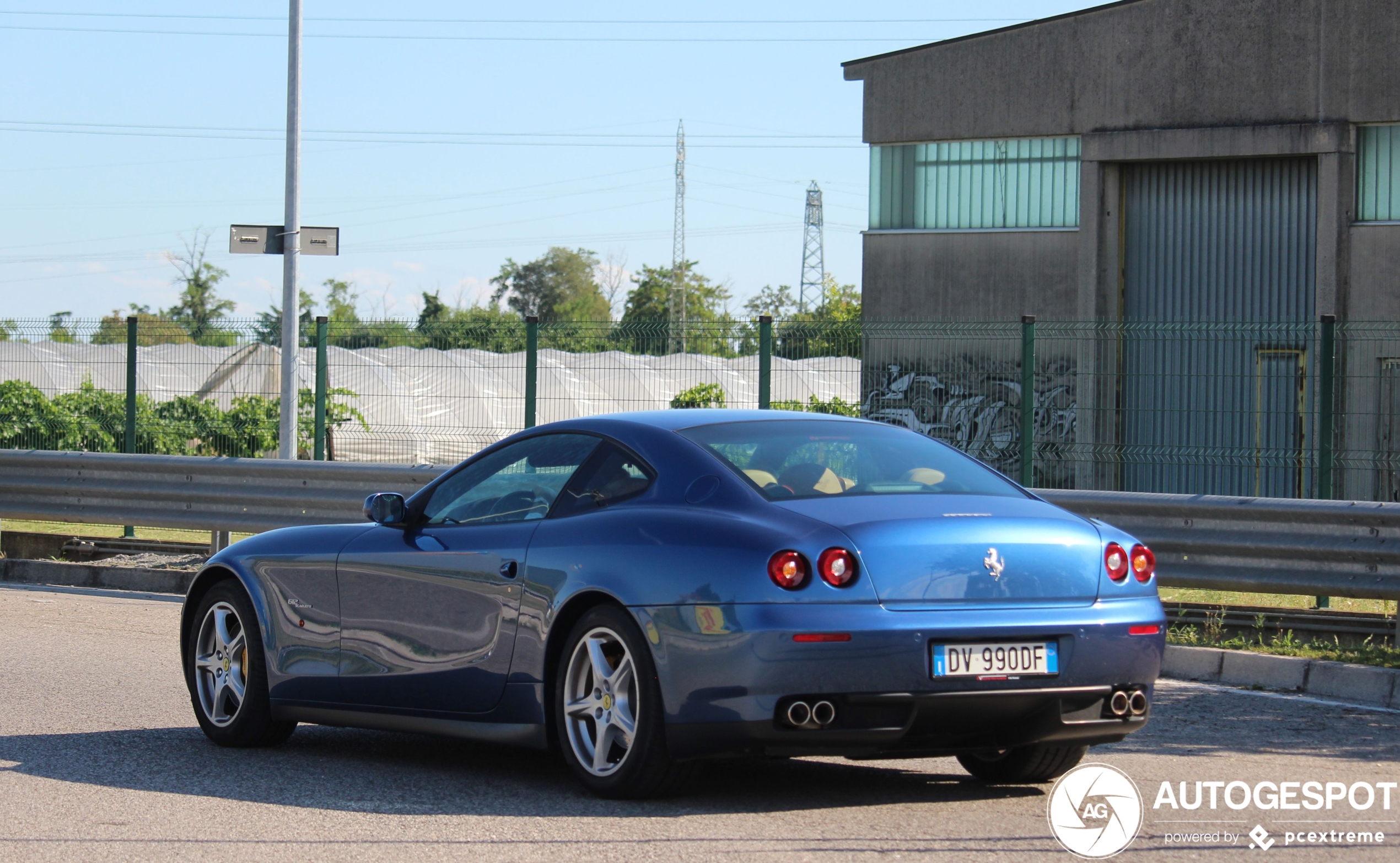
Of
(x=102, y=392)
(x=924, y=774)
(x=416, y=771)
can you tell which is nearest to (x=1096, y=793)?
(x=924, y=774)

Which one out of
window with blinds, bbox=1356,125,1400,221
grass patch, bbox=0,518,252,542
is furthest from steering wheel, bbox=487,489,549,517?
window with blinds, bbox=1356,125,1400,221

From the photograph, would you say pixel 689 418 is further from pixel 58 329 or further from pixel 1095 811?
pixel 58 329

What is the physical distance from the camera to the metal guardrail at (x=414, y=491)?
9086 millimetres

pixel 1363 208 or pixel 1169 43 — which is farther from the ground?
pixel 1169 43

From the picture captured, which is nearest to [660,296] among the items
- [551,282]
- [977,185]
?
[551,282]

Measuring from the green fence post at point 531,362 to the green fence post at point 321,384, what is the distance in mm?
1830

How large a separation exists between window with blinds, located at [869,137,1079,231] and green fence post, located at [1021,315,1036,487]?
1359 cm

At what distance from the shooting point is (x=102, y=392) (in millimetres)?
21969

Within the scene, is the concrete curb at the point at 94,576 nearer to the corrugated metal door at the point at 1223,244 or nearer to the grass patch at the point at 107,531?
the grass patch at the point at 107,531

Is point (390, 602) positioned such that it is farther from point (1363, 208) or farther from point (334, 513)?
point (1363, 208)

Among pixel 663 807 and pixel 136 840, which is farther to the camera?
pixel 663 807

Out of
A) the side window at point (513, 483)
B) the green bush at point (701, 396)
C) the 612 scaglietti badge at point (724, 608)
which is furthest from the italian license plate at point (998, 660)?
the green bush at point (701, 396)

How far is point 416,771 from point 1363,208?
21459 millimetres

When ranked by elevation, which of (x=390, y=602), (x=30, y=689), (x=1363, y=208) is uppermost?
(x=1363, y=208)
